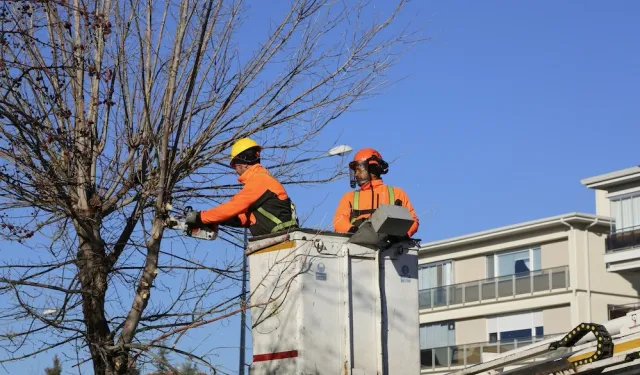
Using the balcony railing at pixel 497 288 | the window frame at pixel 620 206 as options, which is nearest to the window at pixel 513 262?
the balcony railing at pixel 497 288

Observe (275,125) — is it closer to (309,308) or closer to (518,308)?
(309,308)

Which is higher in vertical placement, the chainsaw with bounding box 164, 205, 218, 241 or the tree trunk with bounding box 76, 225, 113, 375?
the chainsaw with bounding box 164, 205, 218, 241

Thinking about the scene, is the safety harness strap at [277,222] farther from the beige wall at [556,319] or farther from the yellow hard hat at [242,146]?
the beige wall at [556,319]

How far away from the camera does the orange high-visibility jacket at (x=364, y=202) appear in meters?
9.62

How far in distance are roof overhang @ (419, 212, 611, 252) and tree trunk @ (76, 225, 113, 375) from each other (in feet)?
127

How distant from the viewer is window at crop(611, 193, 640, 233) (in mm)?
46344

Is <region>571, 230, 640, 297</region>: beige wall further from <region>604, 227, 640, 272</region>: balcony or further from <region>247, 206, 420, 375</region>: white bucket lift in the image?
<region>247, 206, 420, 375</region>: white bucket lift

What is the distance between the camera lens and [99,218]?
9.40 m

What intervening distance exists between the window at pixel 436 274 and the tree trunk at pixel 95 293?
4353 centimetres

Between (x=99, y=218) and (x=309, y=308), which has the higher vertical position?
(x=99, y=218)

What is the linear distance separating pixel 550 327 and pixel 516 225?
447 centimetres

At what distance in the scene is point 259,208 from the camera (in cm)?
918

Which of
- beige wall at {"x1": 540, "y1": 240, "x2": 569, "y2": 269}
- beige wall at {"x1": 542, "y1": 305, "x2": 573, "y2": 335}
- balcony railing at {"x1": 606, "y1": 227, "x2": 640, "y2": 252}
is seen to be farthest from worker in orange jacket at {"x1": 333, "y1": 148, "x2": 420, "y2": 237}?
beige wall at {"x1": 540, "y1": 240, "x2": 569, "y2": 269}

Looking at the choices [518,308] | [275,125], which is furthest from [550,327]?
[275,125]
